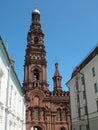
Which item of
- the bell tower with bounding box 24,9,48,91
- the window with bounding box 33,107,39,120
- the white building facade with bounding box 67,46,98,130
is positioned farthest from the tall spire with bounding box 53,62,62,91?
the white building facade with bounding box 67,46,98,130

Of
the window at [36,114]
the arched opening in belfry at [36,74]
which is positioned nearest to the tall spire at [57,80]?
the arched opening in belfry at [36,74]

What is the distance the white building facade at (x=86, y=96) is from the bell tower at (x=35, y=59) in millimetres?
16947

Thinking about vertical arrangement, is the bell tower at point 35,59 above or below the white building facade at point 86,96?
above

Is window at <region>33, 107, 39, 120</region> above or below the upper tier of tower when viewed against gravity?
below

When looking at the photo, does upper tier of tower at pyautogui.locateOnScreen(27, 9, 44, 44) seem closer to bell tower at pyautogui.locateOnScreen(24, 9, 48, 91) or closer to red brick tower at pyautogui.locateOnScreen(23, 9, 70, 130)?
bell tower at pyautogui.locateOnScreen(24, 9, 48, 91)

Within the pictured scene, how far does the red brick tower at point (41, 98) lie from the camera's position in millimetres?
49219

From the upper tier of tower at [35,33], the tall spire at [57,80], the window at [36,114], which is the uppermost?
the upper tier of tower at [35,33]

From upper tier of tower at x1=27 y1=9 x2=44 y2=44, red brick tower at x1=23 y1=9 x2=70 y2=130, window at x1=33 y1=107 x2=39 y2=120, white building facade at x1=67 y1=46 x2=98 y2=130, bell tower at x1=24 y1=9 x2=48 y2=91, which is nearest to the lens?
white building facade at x1=67 y1=46 x2=98 y2=130

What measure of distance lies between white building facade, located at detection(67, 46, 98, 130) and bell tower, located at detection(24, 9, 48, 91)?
55.6 feet

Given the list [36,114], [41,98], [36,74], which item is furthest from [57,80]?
[36,114]

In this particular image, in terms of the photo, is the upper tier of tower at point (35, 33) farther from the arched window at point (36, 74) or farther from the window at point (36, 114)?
the window at point (36, 114)

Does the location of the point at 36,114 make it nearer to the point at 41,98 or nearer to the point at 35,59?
the point at 41,98

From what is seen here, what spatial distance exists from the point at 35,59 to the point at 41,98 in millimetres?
10432

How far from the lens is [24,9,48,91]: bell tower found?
51.6 m
